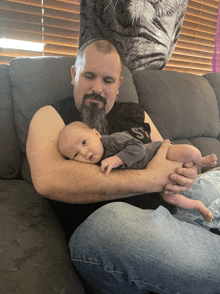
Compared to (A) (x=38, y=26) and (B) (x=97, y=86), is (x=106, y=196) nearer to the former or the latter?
(B) (x=97, y=86)

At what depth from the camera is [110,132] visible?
0.67m

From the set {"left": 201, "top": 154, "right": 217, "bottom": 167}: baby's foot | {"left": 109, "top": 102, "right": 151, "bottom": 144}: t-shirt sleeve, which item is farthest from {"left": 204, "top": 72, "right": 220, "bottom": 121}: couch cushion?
{"left": 201, "top": 154, "right": 217, "bottom": 167}: baby's foot

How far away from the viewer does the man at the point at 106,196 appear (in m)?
0.50

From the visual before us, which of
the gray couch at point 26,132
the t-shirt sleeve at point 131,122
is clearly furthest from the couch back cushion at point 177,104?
the t-shirt sleeve at point 131,122

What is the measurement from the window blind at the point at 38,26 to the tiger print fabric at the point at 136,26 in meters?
0.11

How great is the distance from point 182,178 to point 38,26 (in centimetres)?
86

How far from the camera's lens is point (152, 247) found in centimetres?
50

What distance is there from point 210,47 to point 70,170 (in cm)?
153

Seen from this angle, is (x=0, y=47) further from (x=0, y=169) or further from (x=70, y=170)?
(x=70, y=170)

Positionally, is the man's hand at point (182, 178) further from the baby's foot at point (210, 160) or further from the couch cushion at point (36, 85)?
the couch cushion at point (36, 85)

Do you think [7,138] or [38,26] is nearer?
[7,138]

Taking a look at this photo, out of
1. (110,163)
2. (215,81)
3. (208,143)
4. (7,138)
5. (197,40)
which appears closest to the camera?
(110,163)

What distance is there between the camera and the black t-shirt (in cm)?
63

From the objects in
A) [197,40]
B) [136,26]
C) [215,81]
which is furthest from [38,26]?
[197,40]
